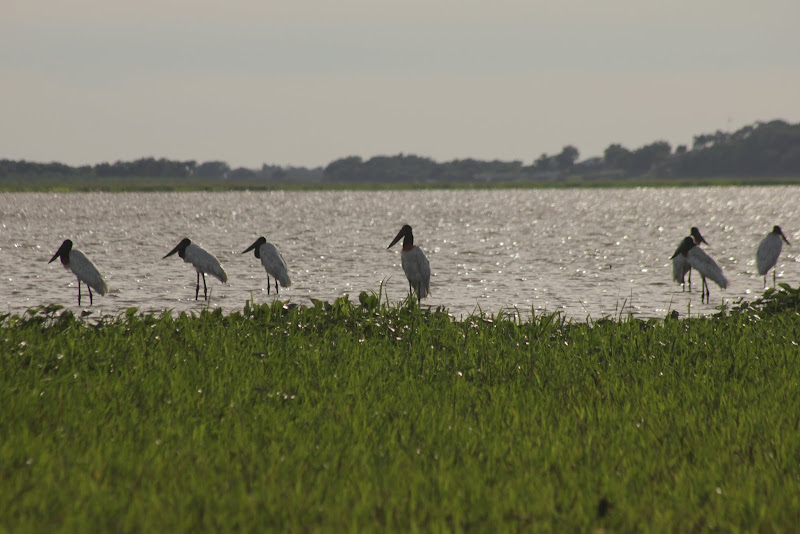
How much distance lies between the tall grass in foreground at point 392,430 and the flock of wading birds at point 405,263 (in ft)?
24.1

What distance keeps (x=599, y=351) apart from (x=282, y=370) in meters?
4.22

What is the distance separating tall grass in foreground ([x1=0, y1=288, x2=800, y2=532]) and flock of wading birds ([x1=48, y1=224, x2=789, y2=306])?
734 cm

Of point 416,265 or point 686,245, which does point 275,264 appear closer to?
point 416,265

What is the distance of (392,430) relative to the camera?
7188 mm

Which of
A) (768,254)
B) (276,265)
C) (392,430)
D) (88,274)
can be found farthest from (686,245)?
(392,430)

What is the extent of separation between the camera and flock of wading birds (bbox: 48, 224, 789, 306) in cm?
1942

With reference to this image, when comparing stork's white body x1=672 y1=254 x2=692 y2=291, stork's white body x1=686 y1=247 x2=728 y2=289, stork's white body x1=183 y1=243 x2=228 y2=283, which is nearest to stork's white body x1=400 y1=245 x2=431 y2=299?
stork's white body x1=183 y1=243 x2=228 y2=283

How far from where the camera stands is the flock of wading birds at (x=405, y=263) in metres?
19.4

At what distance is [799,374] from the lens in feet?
30.9

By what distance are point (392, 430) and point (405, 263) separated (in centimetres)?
1220

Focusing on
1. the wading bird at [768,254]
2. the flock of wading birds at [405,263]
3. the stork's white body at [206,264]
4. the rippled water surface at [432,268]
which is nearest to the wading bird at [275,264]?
the flock of wading birds at [405,263]

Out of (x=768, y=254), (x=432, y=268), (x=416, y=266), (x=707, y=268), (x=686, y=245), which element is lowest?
(x=432, y=268)

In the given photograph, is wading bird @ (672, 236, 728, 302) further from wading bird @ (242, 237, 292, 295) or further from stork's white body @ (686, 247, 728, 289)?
wading bird @ (242, 237, 292, 295)

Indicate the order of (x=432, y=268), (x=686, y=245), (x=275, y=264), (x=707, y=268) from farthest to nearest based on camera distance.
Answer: (x=432, y=268)
(x=686, y=245)
(x=275, y=264)
(x=707, y=268)
